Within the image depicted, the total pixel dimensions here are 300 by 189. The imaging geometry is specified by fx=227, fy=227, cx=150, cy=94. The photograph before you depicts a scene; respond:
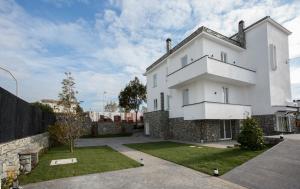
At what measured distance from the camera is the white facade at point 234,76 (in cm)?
1820

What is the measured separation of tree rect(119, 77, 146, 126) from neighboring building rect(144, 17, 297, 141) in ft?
54.1

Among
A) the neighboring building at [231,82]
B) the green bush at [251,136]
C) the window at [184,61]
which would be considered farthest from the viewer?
the window at [184,61]

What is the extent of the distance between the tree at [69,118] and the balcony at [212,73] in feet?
29.8

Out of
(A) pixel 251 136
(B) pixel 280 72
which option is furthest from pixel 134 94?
(A) pixel 251 136

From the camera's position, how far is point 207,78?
61.8ft

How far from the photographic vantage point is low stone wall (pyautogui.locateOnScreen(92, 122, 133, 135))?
1297 inches

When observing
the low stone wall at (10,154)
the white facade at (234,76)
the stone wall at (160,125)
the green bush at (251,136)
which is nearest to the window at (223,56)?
the white facade at (234,76)

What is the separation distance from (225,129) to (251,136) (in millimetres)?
8596

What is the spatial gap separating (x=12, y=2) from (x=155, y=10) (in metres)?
7.25

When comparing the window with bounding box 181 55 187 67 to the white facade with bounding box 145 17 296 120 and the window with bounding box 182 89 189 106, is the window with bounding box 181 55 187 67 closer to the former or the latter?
the white facade with bounding box 145 17 296 120

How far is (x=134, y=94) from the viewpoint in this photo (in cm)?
3941

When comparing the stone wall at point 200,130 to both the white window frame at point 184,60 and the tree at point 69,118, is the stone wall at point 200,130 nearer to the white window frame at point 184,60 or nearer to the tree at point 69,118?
the white window frame at point 184,60

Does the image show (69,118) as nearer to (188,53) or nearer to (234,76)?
(188,53)

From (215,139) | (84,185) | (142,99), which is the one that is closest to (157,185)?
(84,185)
